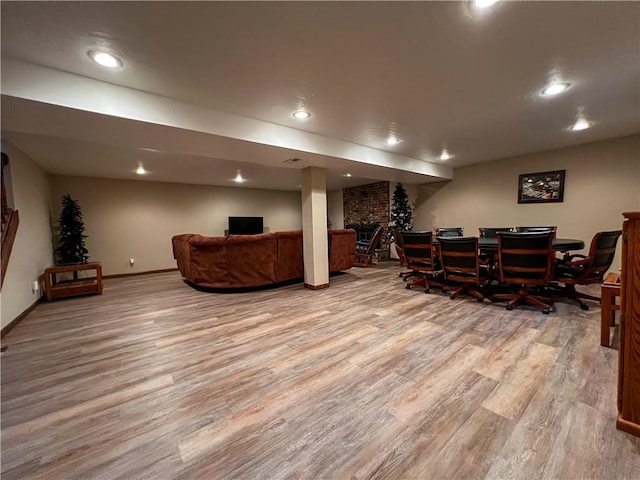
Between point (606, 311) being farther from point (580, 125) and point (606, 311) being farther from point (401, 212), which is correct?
point (401, 212)

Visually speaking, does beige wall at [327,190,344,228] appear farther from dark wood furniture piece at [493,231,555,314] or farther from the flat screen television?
dark wood furniture piece at [493,231,555,314]

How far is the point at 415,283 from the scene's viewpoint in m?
4.10

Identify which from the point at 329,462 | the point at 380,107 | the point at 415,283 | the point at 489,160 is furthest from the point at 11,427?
the point at 489,160

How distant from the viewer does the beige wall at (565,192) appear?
4051 mm

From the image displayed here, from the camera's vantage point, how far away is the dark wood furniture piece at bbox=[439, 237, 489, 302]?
3.23 metres

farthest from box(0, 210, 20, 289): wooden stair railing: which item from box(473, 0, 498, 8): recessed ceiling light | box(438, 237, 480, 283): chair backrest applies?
box(438, 237, 480, 283): chair backrest

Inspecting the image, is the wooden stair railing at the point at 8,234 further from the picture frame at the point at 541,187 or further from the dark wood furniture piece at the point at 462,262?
the picture frame at the point at 541,187

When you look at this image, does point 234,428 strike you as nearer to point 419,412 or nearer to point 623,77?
point 419,412

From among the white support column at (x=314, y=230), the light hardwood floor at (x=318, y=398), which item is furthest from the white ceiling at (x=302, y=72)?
the light hardwood floor at (x=318, y=398)

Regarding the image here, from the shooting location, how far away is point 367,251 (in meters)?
6.35

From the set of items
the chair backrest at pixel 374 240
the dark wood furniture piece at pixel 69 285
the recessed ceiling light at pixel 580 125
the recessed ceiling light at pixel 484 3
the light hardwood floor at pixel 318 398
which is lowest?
the light hardwood floor at pixel 318 398

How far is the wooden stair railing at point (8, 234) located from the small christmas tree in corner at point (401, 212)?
642cm

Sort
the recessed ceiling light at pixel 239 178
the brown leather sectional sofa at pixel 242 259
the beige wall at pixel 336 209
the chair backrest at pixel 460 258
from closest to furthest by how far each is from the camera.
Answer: the chair backrest at pixel 460 258 → the brown leather sectional sofa at pixel 242 259 → the recessed ceiling light at pixel 239 178 → the beige wall at pixel 336 209

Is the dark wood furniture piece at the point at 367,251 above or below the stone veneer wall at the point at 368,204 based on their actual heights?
below
